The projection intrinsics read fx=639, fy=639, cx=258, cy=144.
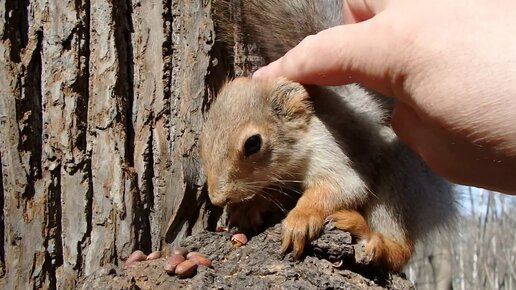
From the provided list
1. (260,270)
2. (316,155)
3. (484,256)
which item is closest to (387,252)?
(316,155)

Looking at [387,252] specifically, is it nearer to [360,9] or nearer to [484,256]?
[360,9]

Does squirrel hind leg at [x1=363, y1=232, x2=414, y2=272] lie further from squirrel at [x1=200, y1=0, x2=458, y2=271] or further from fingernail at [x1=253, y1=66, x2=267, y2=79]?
fingernail at [x1=253, y1=66, x2=267, y2=79]

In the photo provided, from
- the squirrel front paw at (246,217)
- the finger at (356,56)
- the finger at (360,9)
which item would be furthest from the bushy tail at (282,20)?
the squirrel front paw at (246,217)

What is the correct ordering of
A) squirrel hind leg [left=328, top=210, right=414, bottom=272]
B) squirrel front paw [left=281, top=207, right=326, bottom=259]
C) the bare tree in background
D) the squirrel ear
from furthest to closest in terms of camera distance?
the bare tree in background → the squirrel ear → squirrel hind leg [left=328, top=210, right=414, bottom=272] → squirrel front paw [left=281, top=207, right=326, bottom=259]

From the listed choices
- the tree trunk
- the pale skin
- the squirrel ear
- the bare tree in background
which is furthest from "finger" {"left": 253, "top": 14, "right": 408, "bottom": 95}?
the bare tree in background

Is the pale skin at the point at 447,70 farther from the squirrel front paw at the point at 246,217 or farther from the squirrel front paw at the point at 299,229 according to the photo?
the squirrel front paw at the point at 246,217
